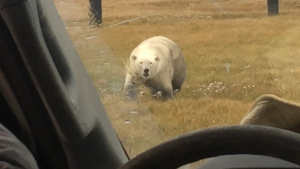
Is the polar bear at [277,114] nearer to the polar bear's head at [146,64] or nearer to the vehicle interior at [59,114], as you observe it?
the vehicle interior at [59,114]

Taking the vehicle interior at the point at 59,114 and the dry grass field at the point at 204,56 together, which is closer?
the vehicle interior at the point at 59,114

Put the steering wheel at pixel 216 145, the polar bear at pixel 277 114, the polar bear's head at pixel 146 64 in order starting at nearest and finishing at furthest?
the steering wheel at pixel 216 145 → the polar bear at pixel 277 114 → the polar bear's head at pixel 146 64

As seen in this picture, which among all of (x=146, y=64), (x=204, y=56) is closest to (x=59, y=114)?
(x=146, y=64)

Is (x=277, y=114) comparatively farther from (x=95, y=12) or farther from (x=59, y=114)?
(x=95, y=12)

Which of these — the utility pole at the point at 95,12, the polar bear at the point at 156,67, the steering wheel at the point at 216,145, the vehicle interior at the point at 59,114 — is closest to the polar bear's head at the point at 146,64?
the polar bear at the point at 156,67

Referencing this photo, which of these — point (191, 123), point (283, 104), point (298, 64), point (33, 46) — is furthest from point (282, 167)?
point (298, 64)

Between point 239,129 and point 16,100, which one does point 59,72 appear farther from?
point 239,129

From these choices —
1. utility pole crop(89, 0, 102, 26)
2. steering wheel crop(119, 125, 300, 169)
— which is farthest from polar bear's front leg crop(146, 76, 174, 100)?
steering wheel crop(119, 125, 300, 169)

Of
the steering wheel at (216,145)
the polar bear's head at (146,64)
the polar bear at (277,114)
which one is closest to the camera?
the steering wheel at (216,145)
